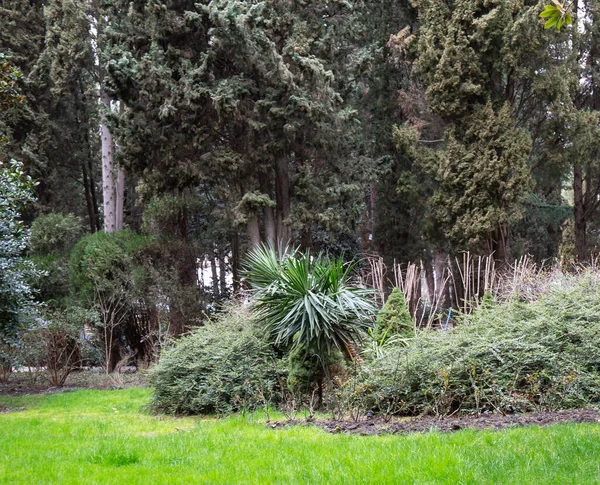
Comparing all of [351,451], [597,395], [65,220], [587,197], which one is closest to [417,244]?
[587,197]

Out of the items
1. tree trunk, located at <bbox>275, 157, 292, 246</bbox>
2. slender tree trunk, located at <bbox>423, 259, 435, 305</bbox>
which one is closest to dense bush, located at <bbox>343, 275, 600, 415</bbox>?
tree trunk, located at <bbox>275, 157, 292, 246</bbox>

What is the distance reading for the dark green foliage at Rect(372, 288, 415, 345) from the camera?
10609mm

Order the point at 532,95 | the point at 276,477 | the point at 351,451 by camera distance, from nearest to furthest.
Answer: the point at 276,477 → the point at 351,451 → the point at 532,95

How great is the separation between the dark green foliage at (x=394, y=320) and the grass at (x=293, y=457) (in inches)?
159

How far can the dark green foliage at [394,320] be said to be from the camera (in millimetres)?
10609

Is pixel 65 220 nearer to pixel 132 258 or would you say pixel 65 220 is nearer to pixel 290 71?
pixel 132 258

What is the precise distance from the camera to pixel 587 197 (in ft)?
68.3

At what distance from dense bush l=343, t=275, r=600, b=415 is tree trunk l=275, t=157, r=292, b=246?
9026 mm

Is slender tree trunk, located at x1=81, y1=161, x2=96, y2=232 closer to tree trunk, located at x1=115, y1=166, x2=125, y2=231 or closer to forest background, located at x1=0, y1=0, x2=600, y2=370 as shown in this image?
forest background, located at x1=0, y1=0, x2=600, y2=370

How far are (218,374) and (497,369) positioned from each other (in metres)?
3.96

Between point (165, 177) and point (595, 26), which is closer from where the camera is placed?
point (165, 177)

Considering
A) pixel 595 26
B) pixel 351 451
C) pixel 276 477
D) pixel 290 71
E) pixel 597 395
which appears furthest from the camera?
pixel 595 26

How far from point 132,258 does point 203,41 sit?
6139mm

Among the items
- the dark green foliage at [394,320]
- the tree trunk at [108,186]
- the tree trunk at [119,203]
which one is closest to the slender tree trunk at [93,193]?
the tree trunk at [108,186]
